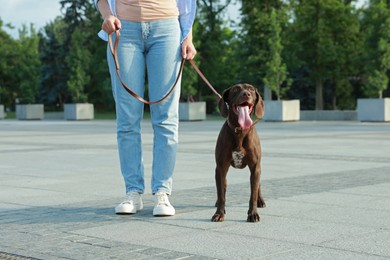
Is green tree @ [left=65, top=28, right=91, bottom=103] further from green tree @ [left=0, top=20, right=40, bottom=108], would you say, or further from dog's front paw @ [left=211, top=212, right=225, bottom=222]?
dog's front paw @ [left=211, top=212, right=225, bottom=222]

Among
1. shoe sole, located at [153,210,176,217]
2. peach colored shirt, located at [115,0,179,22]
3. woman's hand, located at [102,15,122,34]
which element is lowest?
shoe sole, located at [153,210,176,217]

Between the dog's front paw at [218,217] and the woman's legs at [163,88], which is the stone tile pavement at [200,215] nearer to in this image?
the dog's front paw at [218,217]

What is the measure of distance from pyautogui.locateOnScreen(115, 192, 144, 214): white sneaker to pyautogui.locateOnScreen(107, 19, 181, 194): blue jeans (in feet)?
0.16

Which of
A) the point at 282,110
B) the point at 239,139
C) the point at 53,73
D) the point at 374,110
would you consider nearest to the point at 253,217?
the point at 239,139

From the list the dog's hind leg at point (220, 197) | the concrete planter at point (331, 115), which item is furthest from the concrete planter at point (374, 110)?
the dog's hind leg at point (220, 197)

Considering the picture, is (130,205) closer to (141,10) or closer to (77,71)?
(141,10)

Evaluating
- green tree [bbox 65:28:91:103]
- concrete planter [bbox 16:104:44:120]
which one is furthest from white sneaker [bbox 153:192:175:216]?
green tree [bbox 65:28:91:103]

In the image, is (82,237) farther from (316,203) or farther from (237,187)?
(237,187)

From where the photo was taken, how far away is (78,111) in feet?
119

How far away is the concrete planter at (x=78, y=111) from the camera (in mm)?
36312

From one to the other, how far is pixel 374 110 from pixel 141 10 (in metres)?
23.3

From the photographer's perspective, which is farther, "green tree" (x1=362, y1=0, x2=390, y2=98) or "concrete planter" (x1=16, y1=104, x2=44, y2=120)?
"concrete planter" (x1=16, y1=104, x2=44, y2=120)

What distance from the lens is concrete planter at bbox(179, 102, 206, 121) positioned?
32.1 m

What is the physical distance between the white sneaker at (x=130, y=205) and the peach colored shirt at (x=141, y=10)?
1.37m
